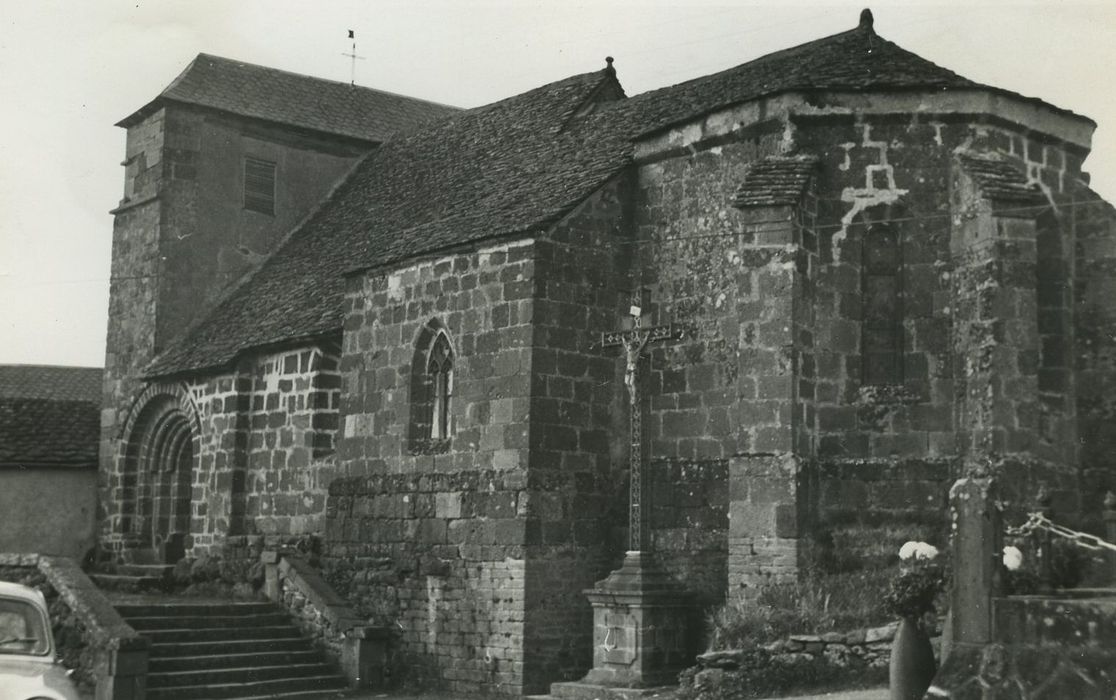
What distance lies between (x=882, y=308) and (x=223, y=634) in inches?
378

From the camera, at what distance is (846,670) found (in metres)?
13.5

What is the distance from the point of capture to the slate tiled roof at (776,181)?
15922mm

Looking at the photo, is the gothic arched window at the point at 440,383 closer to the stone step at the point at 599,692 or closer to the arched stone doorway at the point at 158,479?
the stone step at the point at 599,692

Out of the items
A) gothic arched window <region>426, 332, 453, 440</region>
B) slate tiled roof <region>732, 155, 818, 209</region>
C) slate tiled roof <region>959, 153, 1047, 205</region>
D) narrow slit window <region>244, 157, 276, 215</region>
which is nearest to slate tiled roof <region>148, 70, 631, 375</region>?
narrow slit window <region>244, 157, 276, 215</region>

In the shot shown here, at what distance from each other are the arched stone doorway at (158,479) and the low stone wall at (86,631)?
7.03 m

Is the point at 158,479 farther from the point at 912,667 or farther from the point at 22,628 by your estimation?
the point at 912,667

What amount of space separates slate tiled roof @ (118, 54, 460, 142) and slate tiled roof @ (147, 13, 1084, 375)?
3.57ft

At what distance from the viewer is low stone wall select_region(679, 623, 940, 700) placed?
43.8 ft

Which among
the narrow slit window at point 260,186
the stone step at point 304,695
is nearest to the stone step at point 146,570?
the stone step at point 304,695

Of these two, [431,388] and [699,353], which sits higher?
[699,353]

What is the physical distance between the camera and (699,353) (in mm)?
17266

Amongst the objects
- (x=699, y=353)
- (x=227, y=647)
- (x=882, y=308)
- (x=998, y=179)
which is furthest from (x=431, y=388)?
(x=998, y=179)

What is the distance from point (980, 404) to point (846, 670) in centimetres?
364

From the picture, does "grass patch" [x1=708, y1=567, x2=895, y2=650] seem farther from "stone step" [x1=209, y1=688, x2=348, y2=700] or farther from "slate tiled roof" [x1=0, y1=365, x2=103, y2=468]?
"slate tiled roof" [x1=0, y1=365, x2=103, y2=468]
